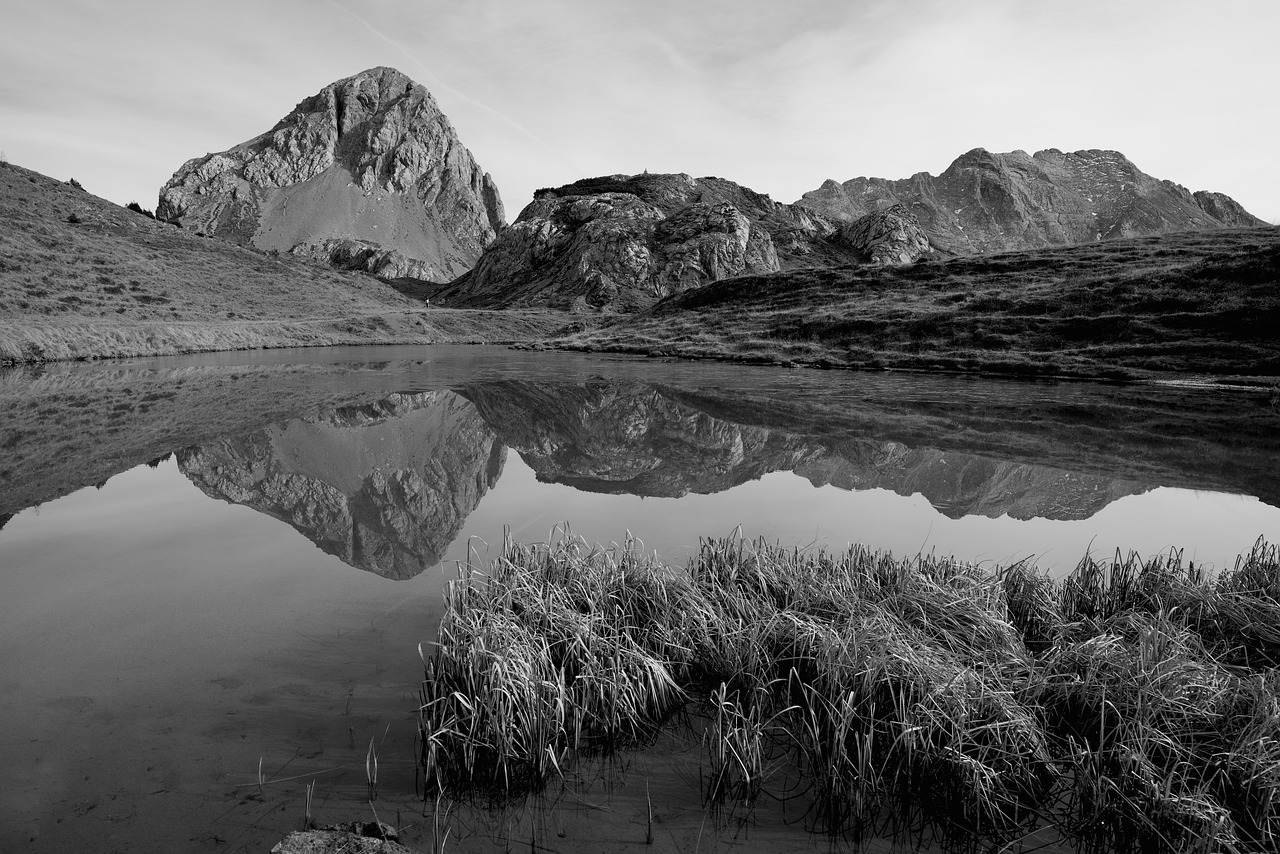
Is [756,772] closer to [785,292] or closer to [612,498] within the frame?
[612,498]

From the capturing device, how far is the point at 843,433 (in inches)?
974

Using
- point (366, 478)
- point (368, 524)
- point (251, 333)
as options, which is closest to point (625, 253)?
point (251, 333)

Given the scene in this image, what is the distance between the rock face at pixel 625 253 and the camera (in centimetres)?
15138

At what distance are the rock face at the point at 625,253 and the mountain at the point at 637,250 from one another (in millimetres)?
263

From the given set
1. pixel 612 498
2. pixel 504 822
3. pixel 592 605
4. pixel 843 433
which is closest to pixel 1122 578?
pixel 592 605

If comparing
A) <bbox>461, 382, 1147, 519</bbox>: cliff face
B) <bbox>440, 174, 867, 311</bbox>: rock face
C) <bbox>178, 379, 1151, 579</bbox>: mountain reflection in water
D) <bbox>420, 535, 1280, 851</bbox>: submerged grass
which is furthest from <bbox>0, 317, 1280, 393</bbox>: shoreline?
<bbox>440, 174, 867, 311</bbox>: rock face

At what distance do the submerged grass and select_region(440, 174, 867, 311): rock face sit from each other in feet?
439

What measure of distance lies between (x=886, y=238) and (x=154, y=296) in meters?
164

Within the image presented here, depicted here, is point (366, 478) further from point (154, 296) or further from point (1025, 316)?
point (154, 296)

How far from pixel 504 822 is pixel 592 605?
272 cm

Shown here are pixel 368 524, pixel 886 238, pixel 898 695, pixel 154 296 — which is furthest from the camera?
pixel 886 238

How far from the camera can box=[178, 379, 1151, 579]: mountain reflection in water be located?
13.8 metres

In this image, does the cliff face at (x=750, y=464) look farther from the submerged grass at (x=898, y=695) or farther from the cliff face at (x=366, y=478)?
the submerged grass at (x=898, y=695)

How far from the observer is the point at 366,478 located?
17172 millimetres
